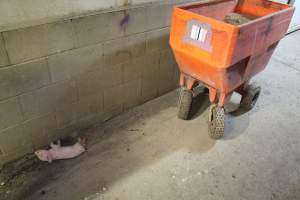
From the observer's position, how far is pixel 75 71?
1869 mm

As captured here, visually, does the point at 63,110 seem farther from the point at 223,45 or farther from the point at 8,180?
the point at 223,45

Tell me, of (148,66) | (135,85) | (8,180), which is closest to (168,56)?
(148,66)

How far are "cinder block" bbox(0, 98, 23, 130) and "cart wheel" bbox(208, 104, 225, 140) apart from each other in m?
1.42

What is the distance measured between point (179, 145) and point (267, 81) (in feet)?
5.16

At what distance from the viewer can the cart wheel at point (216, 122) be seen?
207 centimetres

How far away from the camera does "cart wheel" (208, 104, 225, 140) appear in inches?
81.4

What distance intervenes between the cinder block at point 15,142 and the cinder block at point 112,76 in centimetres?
70

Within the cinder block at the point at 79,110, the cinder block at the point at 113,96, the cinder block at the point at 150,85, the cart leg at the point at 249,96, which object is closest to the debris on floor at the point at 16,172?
the cinder block at the point at 79,110

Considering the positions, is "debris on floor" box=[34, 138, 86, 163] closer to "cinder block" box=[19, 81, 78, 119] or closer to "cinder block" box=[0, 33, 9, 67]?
"cinder block" box=[19, 81, 78, 119]

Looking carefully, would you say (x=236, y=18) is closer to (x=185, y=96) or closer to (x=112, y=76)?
(x=185, y=96)

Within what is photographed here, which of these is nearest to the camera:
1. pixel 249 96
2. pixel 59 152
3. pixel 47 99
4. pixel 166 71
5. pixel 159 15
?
pixel 47 99

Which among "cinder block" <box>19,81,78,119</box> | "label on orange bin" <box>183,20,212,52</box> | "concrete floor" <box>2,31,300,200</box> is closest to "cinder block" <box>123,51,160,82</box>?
"concrete floor" <box>2,31,300,200</box>

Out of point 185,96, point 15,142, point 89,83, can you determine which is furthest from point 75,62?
point 185,96

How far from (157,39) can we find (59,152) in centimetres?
125
